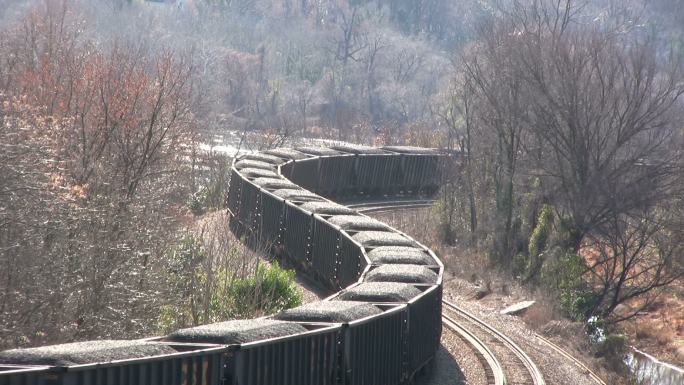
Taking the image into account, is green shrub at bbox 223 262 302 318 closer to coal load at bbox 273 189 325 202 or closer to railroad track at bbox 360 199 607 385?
railroad track at bbox 360 199 607 385

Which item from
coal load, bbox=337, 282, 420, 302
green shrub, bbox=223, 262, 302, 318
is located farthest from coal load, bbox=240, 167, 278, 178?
coal load, bbox=337, 282, 420, 302

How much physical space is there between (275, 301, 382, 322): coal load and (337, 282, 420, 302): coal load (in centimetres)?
98

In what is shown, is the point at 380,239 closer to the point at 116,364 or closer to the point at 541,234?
the point at 116,364

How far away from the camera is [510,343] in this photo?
20609mm

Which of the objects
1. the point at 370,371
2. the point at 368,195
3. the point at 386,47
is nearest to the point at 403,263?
the point at 370,371

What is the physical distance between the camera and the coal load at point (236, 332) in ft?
37.9

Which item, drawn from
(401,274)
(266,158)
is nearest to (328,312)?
(401,274)

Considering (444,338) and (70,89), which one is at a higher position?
(70,89)

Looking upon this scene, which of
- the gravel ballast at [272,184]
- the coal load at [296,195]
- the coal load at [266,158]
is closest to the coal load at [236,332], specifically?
the coal load at [296,195]

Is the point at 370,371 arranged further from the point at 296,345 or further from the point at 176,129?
the point at 176,129

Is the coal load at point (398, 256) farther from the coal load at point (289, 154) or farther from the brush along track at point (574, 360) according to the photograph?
the coal load at point (289, 154)

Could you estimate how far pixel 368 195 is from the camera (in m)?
42.8

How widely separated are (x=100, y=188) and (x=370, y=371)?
1040cm

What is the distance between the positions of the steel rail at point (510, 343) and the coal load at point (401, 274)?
2.27 m
